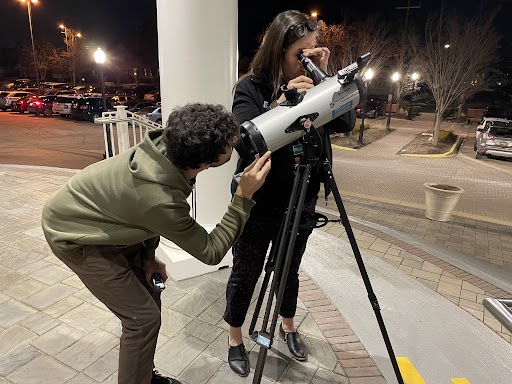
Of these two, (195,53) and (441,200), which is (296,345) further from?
(441,200)

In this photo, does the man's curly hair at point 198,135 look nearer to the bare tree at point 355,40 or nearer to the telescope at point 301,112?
the telescope at point 301,112

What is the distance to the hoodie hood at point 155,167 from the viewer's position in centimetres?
133

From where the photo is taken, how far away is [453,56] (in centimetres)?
1391

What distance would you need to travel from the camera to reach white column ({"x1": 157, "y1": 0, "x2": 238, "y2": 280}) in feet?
8.66

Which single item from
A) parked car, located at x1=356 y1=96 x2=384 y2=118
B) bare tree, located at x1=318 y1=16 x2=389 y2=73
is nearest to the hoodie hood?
bare tree, located at x1=318 y1=16 x2=389 y2=73

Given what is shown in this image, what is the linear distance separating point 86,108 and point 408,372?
59.4 feet

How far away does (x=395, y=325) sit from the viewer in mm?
2656

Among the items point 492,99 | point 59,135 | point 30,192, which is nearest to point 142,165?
point 30,192

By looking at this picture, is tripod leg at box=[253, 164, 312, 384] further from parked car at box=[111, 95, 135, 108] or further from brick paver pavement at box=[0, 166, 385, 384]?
parked car at box=[111, 95, 135, 108]

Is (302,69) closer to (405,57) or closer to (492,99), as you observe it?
(405,57)

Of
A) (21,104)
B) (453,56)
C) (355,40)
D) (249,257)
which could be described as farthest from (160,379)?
(21,104)

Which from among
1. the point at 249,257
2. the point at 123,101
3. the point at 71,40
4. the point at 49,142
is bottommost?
the point at 49,142

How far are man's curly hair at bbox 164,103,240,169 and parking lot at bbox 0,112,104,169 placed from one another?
26.7ft

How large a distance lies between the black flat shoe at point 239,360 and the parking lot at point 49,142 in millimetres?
7635
